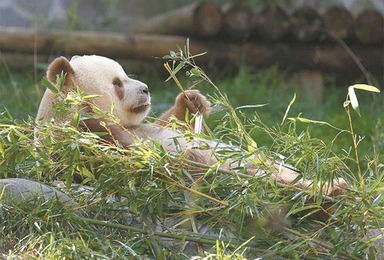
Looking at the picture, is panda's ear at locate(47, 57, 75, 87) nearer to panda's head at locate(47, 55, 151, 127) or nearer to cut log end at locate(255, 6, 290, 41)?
panda's head at locate(47, 55, 151, 127)

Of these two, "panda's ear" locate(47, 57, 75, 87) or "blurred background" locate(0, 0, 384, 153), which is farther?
"blurred background" locate(0, 0, 384, 153)

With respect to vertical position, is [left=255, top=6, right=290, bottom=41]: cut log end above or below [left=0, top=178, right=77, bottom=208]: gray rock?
below

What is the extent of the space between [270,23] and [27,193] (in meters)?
5.69

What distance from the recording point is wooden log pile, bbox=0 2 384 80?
29.9 ft

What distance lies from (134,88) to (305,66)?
182 inches

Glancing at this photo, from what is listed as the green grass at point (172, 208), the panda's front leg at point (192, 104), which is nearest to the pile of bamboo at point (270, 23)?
the panda's front leg at point (192, 104)

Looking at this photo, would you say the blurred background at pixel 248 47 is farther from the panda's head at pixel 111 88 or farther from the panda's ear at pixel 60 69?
the panda's ear at pixel 60 69

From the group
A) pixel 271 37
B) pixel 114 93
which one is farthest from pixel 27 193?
pixel 271 37

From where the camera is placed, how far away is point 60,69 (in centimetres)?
462

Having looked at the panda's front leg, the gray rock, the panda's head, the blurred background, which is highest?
the gray rock

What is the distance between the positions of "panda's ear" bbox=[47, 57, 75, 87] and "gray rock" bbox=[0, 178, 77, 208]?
0.80m

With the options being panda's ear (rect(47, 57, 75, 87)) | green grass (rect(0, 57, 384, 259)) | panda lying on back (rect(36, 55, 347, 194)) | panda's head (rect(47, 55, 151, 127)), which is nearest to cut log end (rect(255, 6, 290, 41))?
panda lying on back (rect(36, 55, 347, 194))

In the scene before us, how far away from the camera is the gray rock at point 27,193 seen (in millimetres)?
3814

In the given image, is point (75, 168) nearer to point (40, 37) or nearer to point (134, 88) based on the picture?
point (134, 88)
